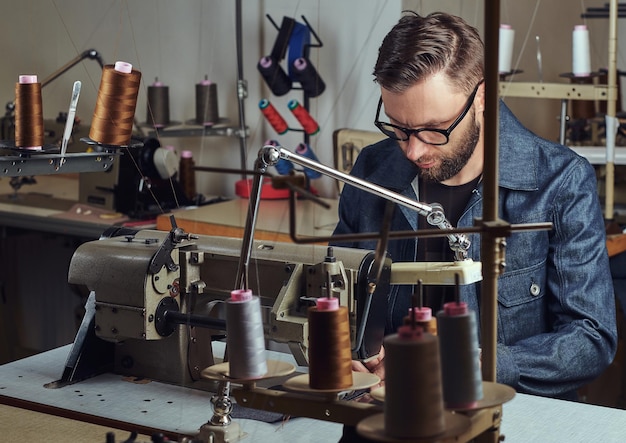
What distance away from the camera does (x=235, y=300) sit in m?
1.51

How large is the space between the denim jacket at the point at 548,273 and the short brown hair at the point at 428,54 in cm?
21

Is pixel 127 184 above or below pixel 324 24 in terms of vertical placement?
below

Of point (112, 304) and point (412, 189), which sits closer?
point (112, 304)

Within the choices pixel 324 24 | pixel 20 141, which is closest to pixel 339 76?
pixel 324 24

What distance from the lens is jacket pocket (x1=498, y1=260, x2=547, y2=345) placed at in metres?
2.43

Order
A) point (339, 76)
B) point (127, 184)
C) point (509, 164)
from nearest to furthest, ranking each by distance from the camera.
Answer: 1. point (509, 164)
2. point (127, 184)
3. point (339, 76)

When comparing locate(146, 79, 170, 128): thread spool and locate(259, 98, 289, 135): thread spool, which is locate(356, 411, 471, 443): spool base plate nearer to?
locate(259, 98, 289, 135): thread spool

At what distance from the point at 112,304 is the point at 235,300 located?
2.59ft

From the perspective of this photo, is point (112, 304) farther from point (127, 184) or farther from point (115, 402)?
point (127, 184)

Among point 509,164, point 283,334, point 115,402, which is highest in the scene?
point 509,164

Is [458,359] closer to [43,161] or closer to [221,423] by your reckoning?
[221,423]

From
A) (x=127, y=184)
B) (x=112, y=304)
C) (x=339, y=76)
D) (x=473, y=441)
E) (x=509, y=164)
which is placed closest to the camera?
(x=473, y=441)

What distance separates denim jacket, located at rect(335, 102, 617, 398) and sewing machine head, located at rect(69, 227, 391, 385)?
375 millimetres

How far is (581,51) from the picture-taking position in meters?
4.56
